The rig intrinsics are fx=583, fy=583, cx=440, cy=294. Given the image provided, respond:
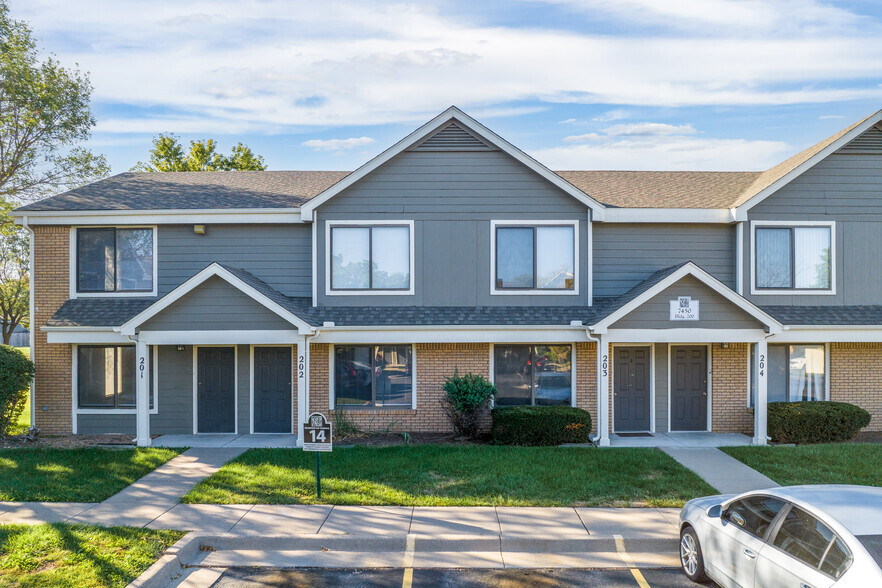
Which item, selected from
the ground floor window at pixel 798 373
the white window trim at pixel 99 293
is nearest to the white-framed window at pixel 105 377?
the white window trim at pixel 99 293

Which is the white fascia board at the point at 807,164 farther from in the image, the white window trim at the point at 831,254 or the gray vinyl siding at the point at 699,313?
the gray vinyl siding at the point at 699,313

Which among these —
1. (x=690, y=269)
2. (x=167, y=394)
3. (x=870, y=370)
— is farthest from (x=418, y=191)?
(x=870, y=370)

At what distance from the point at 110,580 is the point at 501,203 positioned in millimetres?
11263

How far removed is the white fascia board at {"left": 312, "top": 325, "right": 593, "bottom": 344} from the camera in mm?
13797

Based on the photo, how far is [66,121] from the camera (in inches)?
910

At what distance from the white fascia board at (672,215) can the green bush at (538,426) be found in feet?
16.9

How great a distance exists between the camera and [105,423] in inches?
581

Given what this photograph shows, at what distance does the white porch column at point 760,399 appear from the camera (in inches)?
529

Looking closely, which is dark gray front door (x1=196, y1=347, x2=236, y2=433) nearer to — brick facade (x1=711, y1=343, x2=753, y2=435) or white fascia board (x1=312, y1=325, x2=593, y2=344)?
white fascia board (x1=312, y1=325, x2=593, y2=344)

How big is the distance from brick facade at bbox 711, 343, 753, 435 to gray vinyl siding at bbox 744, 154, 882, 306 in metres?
1.64

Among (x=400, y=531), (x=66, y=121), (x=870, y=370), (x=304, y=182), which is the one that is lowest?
(x=400, y=531)

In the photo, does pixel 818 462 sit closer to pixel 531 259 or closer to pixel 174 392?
pixel 531 259

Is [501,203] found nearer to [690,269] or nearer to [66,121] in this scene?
[690,269]

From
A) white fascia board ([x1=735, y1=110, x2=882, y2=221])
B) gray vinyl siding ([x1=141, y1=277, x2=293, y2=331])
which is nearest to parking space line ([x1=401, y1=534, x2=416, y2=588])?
gray vinyl siding ([x1=141, y1=277, x2=293, y2=331])
